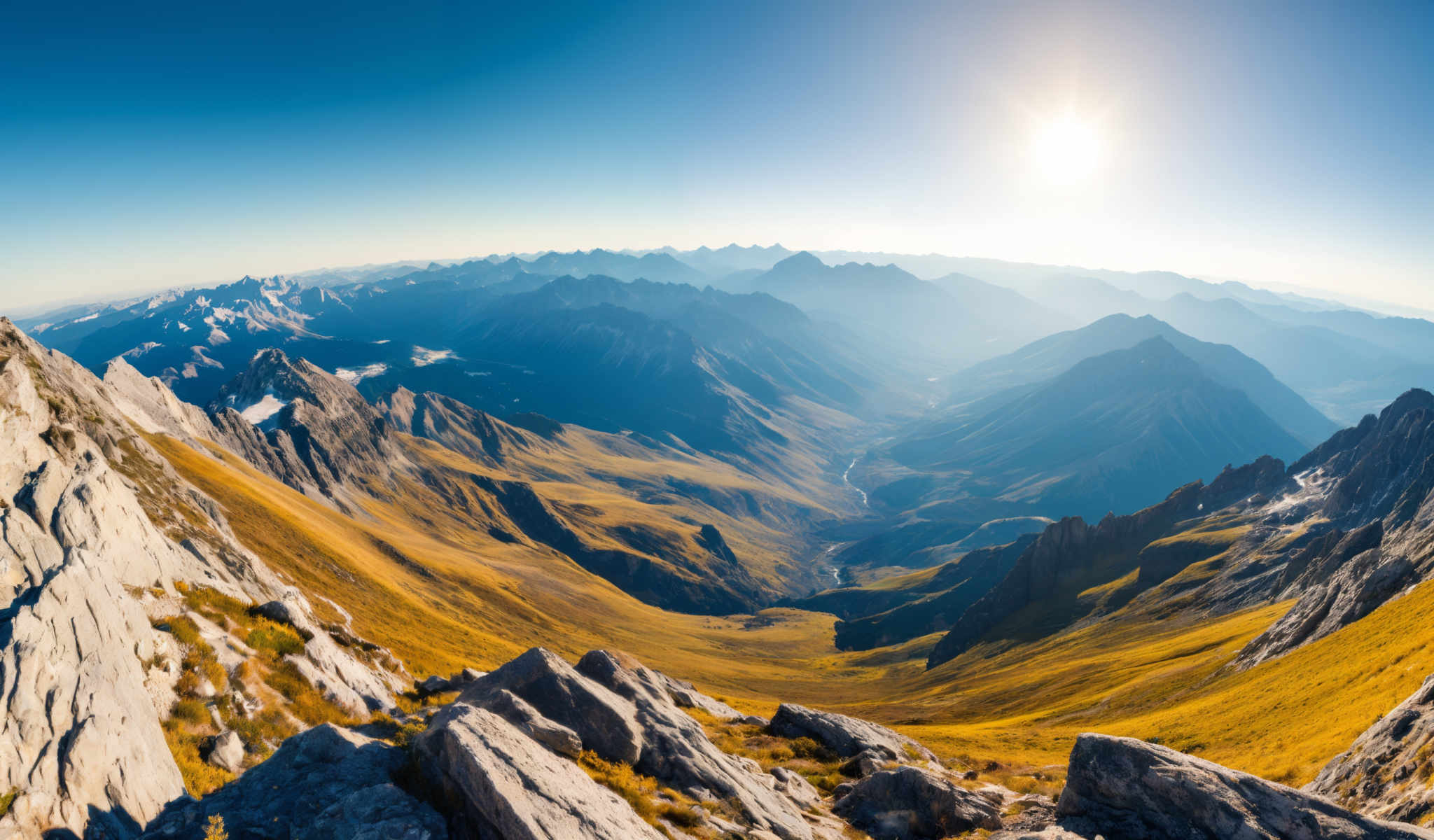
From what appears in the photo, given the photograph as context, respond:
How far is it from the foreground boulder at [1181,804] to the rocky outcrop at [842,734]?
1413 centimetres

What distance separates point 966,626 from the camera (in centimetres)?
17012

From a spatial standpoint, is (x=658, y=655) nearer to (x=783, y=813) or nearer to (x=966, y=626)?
(x=966, y=626)

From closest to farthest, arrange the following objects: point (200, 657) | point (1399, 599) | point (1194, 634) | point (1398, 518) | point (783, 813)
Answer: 1. point (200, 657)
2. point (783, 813)
3. point (1399, 599)
4. point (1194, 634)
5. point (1398, 518)

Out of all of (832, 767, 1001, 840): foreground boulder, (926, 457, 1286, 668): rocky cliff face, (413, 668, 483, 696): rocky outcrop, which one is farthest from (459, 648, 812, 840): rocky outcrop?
(926, 457, 1286, 668): rocky cliff face

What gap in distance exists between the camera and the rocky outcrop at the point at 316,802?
563 inches

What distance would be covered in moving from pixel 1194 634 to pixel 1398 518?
45705mm

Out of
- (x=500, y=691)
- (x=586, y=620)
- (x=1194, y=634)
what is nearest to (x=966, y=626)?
(x=1194, y=634)

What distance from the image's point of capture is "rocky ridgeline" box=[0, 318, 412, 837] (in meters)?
13.2

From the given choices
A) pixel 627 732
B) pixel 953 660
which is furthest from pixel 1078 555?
pixel 627 732

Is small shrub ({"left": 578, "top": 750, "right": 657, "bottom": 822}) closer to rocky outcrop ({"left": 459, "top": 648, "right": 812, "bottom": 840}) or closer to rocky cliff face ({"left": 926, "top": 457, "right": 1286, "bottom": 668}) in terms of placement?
rocky outcrop ({"left": 459, "top": 648, "right": 812, "bottom": 840})

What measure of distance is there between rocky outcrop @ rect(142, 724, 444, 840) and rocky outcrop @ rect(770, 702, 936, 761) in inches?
1015

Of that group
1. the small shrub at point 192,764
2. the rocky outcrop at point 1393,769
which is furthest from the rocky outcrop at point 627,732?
the rocky outcrop at point 1393,769

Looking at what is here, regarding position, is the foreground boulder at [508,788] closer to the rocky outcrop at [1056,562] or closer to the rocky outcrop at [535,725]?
the rocky outcrop at [535,725]

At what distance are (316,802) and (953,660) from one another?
164m
